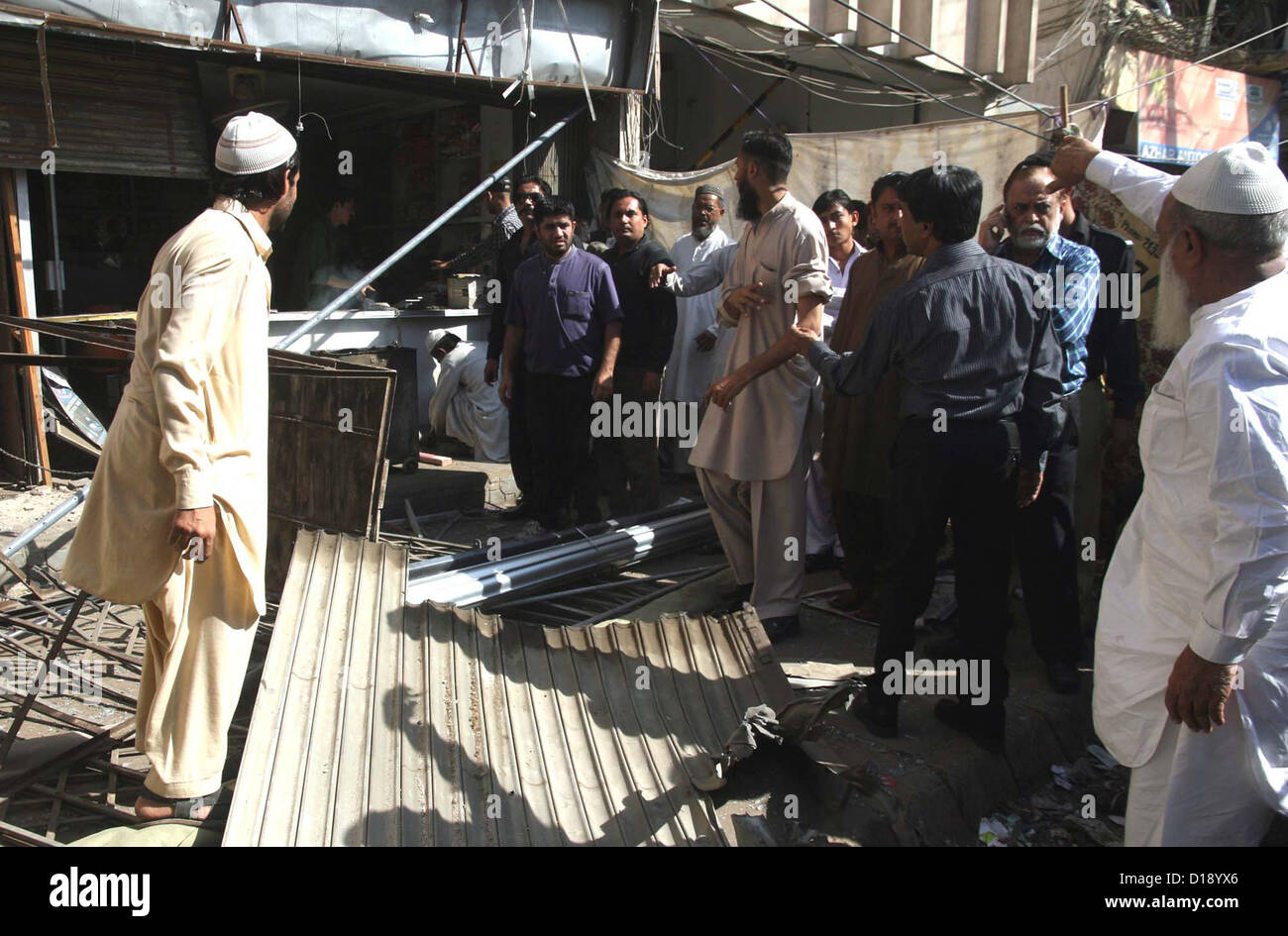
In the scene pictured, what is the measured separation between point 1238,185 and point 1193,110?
1083cm

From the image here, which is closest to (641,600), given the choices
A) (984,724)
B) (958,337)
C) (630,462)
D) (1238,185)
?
(630,462)

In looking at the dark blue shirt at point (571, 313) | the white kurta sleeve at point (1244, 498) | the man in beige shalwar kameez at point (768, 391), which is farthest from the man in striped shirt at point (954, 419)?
the dark blue shirt at point (571, 313)

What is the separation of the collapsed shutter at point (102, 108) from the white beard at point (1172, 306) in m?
6.37

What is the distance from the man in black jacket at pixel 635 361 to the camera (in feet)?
19.7

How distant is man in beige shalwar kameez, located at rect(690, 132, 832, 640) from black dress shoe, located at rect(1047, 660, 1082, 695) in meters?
1.05

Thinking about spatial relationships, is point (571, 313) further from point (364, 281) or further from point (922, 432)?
point (922, 432)

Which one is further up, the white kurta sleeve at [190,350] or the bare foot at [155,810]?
the white kurta sleeve at [190,350]

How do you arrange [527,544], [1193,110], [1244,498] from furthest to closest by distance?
[1193,110]
[527,544]
[1244,498]

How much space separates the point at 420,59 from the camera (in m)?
7.39

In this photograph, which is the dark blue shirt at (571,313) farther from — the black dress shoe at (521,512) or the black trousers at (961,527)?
the black trousers at (961,527)

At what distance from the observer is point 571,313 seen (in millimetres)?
5824

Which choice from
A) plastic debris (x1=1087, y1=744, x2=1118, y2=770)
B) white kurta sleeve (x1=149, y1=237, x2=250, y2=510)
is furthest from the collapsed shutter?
plastic debris (x1=1087, y1=744, x2=1118, y2=770)

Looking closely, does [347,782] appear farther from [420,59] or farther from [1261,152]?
[420,59]

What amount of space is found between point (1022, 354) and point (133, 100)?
6.31 meters
